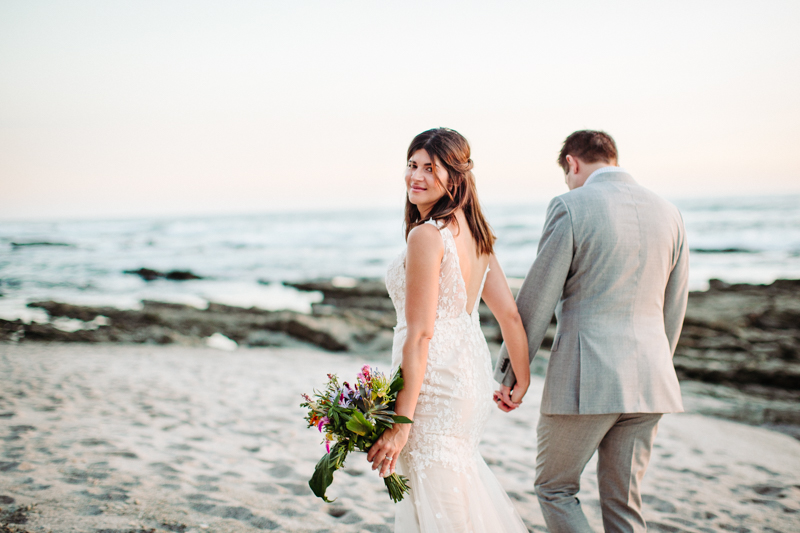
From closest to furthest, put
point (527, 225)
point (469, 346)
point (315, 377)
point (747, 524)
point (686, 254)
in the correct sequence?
point (469, 346), point (686, 254), point (747, 524), point (315, 377), point (527, 225)

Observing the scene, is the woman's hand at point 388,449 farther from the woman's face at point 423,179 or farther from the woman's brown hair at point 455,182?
the woman's face at point 423,179

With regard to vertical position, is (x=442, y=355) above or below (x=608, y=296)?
below

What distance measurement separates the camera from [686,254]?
2531 millimetres

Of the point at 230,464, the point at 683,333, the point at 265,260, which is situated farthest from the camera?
the point at 265,260

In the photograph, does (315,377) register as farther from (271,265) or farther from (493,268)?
(271,265)

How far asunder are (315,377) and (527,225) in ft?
98.9

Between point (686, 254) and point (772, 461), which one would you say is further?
point (772, 461)


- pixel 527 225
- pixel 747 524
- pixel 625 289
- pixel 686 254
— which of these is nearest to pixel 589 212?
pixel 625 289

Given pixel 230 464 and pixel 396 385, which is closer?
pixel 396 385

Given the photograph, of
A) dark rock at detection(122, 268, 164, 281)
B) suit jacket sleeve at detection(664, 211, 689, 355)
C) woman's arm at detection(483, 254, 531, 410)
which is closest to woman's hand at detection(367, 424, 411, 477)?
woman's arm at detection(483, 254, 531, 410)

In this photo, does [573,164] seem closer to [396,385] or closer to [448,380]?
[448,380]

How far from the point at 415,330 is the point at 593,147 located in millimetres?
1400

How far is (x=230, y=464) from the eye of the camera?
13.0ft

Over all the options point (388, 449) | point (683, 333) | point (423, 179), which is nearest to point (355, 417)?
point (388, 449)
